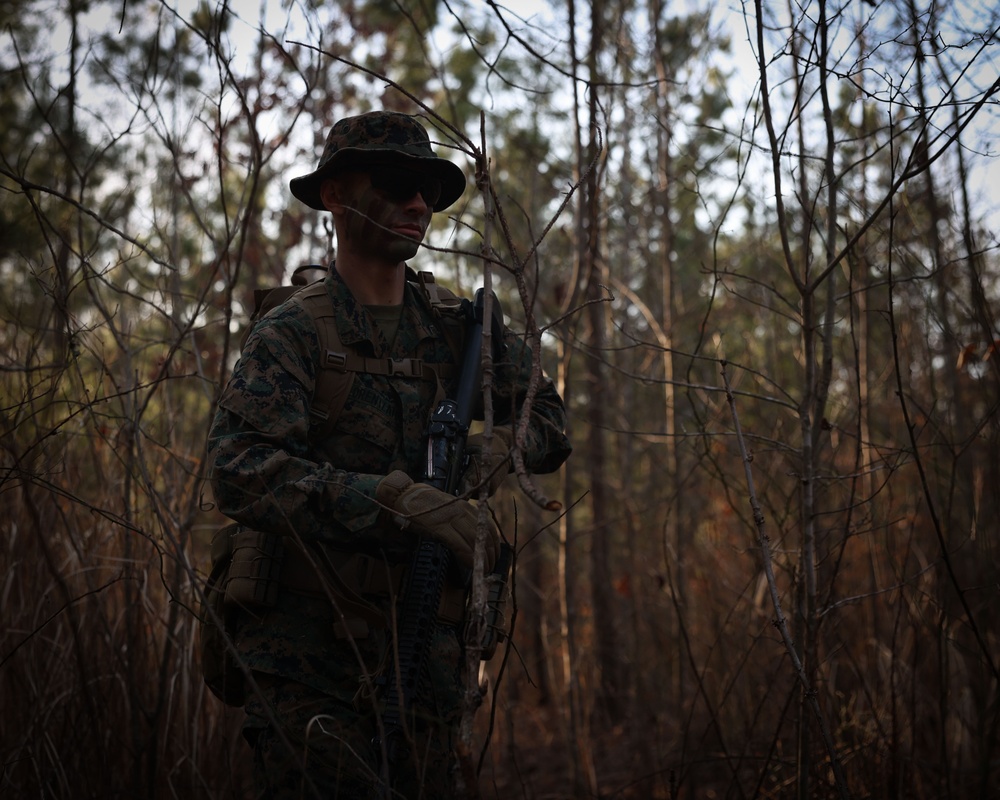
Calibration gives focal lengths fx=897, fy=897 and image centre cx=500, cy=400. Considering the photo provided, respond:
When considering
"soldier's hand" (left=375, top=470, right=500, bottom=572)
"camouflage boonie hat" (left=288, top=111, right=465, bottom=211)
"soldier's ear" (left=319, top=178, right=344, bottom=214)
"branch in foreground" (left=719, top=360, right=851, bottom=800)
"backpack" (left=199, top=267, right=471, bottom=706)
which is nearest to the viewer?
"branch in foreground" (left=719, top=360, right=851, bottom=800)

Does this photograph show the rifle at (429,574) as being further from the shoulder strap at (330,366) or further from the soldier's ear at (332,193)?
the soldier's ear at (332,193)

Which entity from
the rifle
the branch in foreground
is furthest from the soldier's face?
the branch in foreground

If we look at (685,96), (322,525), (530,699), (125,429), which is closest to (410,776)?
(322,525)

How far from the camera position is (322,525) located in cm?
205

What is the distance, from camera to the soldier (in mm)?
2010

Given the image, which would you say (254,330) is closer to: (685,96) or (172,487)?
(172,487)

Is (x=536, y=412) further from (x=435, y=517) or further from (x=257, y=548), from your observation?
Answer: (x=257, y=548)

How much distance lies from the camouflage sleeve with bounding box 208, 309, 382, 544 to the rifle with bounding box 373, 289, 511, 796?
0.18 meters

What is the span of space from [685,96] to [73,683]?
5.51 meters

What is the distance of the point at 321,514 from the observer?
80.6 inches

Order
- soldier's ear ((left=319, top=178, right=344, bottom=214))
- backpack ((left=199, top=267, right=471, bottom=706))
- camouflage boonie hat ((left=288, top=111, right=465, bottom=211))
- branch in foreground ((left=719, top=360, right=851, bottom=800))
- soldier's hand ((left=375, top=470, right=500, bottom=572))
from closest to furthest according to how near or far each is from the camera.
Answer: branch in foreground ((left=719, top=360, right=851, bottom=800)), soldier's hand ((left=375, top=470, right=500, bottom=572)), backpack ((left=199, top=267, right=471, bottom=706)), camouflage boonie hat ((left=288, top=111, right=465, bottom=211)), soldier's ear ((left=319, top=178, right=344, bottom=214))

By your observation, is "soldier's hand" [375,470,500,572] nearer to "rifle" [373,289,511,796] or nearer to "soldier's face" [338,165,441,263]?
"rifle" [373,289,511,796]

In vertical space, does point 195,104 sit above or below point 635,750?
above

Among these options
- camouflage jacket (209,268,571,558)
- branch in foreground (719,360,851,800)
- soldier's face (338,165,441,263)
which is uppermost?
soldier's face (338,165,441,263)
